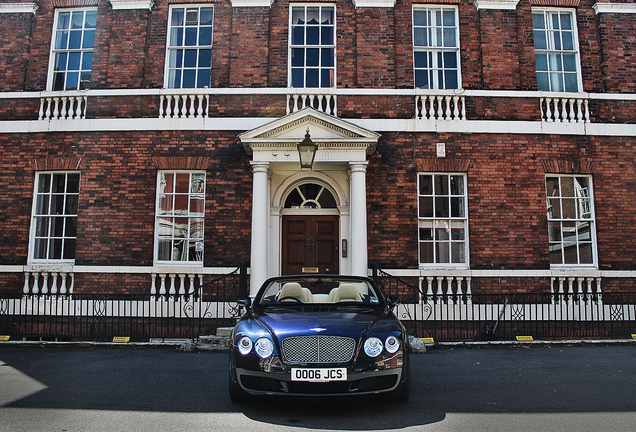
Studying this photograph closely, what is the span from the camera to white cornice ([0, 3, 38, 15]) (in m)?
11.4

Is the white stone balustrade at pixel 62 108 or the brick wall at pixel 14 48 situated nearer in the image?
the white stone balustrade at pixel 62 108

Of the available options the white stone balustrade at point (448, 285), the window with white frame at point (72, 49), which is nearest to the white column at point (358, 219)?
the white stone balustrade at point (448, 285)

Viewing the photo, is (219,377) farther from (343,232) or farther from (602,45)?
(602,45)

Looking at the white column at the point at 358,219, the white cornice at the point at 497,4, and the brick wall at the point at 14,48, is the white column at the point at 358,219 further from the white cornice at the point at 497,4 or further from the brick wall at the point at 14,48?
the brick wall at the point at 14,48

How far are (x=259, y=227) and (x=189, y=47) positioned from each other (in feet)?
16.0

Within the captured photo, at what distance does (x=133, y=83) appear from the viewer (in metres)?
11.0

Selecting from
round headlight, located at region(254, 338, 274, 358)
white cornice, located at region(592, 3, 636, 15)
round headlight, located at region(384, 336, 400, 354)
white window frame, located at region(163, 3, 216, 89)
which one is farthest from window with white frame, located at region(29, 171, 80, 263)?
white cornice, located at region(592, 3, 636, 15)

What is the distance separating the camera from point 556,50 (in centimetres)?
1130

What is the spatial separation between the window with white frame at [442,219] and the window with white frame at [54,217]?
25.6ft

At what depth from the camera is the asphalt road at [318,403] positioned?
427 centimetres

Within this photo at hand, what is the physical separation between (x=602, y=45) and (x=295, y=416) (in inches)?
446

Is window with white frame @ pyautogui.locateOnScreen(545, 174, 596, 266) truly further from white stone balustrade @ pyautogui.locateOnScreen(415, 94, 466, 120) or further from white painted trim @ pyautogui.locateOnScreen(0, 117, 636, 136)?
white stone balustrade @ pyautogui.locateOnScreen(415, 94, 466, 120)

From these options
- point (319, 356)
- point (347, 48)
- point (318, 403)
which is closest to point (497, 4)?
point (347, 48)

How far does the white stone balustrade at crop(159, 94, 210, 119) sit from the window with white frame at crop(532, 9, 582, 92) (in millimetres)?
7895
